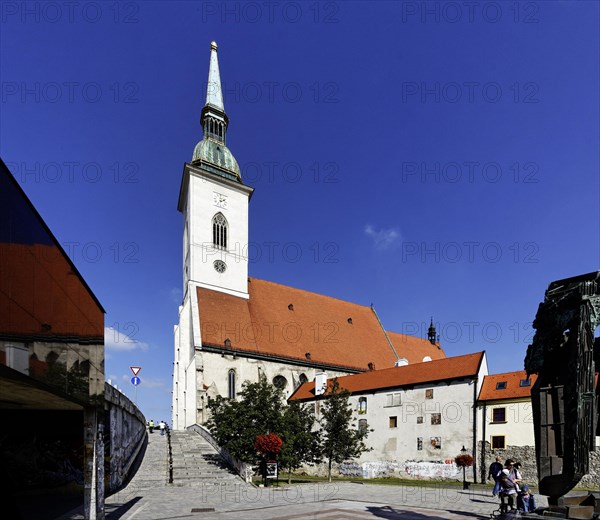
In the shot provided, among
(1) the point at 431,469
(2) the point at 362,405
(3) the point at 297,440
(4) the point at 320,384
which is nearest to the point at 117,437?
(3) the point at 297,440

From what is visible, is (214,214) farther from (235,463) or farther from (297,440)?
(235,463)

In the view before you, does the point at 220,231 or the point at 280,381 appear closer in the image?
the point at 280,381

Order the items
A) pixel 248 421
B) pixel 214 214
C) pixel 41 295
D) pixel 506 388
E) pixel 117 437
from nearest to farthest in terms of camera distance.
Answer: pixel 41 295 < pixel 117 437 < pixel 248 421 < pixel 506 388 < pixel 214 214

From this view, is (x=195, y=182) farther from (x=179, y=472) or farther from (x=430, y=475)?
(x=430, y=475)

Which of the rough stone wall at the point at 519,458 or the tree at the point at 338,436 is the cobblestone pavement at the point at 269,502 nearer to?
the rough stone wall at the point at 519,458

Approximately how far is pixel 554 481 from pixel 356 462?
2561 cm

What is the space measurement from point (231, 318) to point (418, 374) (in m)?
19.1

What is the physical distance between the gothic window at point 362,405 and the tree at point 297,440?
743 centimetres

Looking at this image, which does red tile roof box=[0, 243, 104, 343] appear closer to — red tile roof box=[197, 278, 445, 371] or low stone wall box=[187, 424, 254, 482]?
low stone wall box=[187, 424, 254, 482]

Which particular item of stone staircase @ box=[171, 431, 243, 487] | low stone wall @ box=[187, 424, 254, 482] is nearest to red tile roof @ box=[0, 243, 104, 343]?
stone staircase @ box=[171, 431, 243, 487]

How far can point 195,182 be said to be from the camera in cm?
4544

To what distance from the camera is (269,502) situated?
14.8 m

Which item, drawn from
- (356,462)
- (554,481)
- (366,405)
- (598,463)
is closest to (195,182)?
(366,405)

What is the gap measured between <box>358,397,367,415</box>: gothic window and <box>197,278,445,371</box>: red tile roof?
36.5 feet
